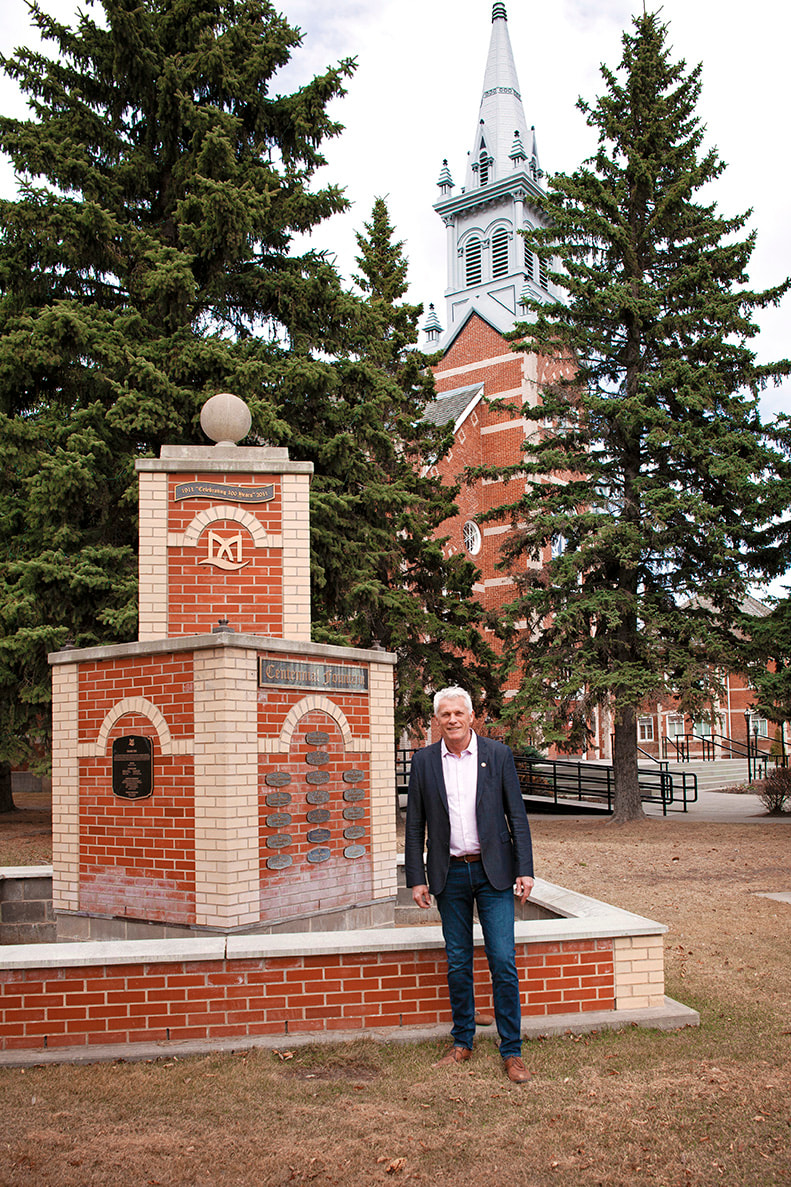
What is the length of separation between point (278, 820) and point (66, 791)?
182cm

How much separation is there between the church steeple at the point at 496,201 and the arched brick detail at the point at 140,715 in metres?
35.5

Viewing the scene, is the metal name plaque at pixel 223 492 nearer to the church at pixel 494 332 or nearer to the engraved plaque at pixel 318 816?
the engraved plaque at pixel 318 816

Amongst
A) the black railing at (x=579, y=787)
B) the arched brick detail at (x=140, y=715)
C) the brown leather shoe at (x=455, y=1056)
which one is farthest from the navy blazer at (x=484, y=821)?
the black railing at (x=579, y=787)

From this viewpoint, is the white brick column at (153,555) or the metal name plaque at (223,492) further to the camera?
the metal name plaque at (223,492)

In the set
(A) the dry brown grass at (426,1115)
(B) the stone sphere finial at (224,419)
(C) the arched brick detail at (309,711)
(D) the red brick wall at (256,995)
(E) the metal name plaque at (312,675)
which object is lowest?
(A) the dry brown grass at (426,1115)

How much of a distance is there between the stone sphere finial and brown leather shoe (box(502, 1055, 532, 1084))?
17.7 feet

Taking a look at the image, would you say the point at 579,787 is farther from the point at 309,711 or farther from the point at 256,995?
the point at 256,995

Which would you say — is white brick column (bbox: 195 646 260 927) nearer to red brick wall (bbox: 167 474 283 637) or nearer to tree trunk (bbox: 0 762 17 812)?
red brick wall (bbox: 167 474 283 637)

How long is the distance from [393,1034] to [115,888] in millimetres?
2814

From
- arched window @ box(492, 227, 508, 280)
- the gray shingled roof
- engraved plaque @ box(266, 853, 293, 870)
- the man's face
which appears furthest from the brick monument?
arched window @ box(492, 227, 508, 280)

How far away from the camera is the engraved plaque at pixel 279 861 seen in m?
6.41

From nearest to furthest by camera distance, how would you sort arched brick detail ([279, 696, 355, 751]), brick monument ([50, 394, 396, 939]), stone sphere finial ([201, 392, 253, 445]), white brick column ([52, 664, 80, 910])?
1. brick monument ([50, 394, 396, 939])
2. arched brick detail ([279, 696, 355, 751])
3. white brick column ([52, 664, 80, 910])
4. stone sphere finial ([201, 392, 253, 445])

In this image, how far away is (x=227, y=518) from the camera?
7555mm

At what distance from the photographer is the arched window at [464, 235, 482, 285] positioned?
140ft
